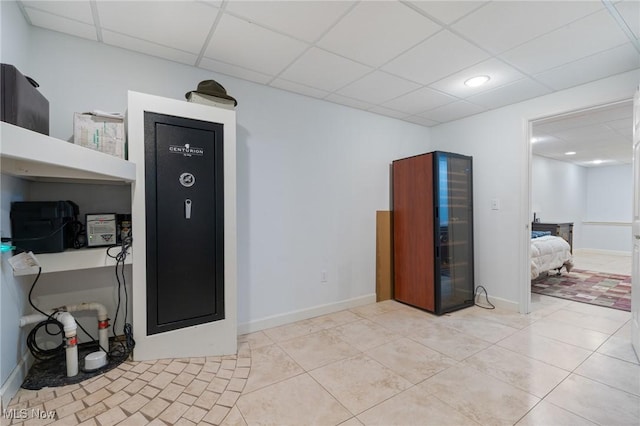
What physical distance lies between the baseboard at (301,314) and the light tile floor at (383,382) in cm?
11

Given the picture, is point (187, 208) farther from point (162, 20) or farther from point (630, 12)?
point (630, 12)

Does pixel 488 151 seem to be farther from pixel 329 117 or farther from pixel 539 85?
pixel 329 117

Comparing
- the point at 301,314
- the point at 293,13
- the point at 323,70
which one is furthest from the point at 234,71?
the point at 301,314

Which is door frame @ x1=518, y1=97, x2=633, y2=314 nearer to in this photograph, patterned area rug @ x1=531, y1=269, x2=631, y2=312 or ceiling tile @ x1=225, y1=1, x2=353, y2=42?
patterned area rug @ x1=531, y1=269, x2=631, y2=312

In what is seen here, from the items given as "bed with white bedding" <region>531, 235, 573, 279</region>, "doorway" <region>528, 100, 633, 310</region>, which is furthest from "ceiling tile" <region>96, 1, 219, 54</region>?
"doorway" <region>528, 100, 633, 310</region>

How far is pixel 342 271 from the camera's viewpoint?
3.42 meters

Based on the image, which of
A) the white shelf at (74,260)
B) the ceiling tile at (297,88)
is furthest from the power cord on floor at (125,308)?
the ceiling tile at (297,88)

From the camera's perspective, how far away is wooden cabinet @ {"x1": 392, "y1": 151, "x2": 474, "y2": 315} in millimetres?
3262

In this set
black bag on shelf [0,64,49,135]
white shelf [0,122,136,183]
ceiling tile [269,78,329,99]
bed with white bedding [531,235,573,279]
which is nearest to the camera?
white shelf [0,122,136,183]

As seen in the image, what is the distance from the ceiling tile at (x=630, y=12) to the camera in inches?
68.1

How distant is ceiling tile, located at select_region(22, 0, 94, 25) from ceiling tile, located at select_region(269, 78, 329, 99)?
143cm

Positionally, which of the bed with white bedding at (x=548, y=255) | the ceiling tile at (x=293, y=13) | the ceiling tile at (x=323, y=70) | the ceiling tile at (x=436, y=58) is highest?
the ceiling tile at (x=293, y=13)

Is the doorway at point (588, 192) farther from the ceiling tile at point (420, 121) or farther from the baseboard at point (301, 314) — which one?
the baseboard at point (301, 314)

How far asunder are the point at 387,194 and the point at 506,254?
1.58 meters
